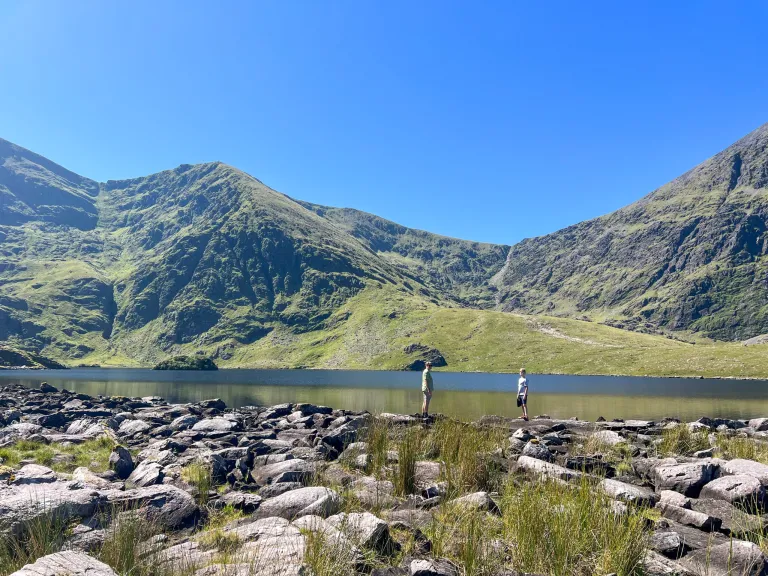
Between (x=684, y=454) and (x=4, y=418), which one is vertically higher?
(x=684, y=454)

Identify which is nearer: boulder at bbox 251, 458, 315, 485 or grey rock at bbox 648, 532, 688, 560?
grey rock at bbox 648, 532, 688, 560

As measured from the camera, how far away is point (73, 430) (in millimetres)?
24344

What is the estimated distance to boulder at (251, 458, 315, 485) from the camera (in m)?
12.5

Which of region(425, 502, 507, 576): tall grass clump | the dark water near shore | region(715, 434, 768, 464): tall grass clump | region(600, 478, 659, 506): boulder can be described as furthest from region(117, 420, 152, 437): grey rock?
region(715, 434, 768, 464): tall grass clump

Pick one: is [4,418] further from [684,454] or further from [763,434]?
[763,434]

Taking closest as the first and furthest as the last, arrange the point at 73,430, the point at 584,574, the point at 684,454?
the point at 584,574 < the point at 684,454 < the point at 73,430

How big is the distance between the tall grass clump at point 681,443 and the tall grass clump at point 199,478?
1535 cm

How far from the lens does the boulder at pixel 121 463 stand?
14.4 m

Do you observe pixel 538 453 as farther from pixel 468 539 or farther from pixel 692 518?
pixel 468 539

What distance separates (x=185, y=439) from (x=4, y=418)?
14.9 metres

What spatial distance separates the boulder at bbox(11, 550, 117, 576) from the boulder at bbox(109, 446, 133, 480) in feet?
30.7

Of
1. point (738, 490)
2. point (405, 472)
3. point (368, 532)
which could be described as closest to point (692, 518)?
point (738, 490)

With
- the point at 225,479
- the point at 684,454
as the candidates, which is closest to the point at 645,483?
the point at 684,454

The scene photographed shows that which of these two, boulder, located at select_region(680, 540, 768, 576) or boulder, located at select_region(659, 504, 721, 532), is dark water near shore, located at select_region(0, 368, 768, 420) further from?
boulder, located at select_region(680, 540, 768, 576)
